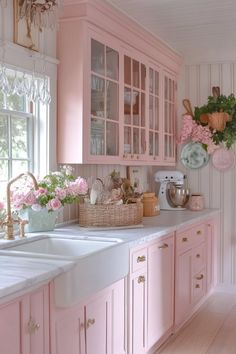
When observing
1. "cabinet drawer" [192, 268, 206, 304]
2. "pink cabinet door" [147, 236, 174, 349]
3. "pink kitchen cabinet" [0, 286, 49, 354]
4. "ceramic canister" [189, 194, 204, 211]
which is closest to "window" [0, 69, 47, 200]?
"pink cabinet door" [147, 236, 174, 349]

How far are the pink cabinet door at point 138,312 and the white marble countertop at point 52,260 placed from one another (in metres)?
0.23

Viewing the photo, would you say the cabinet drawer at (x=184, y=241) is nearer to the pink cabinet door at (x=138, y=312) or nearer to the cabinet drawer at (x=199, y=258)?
the cabinet drawer at (x=199, y=258)

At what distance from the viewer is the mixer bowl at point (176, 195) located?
175 inches

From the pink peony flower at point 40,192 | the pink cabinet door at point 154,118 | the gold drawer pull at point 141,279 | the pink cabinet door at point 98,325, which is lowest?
the pink cabinet door at point 98,325

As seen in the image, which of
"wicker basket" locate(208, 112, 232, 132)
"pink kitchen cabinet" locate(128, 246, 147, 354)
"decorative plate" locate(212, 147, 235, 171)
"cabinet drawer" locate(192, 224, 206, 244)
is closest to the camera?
"pink kitchen cabinet" locate(128, 246, 147, 354)

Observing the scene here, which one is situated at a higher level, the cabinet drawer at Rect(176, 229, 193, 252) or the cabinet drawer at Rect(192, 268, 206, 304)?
the cabinet drawer at Rect(176, 229, 193, 252)

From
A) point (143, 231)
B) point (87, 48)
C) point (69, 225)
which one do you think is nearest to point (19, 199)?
point (69, 225)

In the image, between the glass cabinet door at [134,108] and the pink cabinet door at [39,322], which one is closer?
the pink cabinet door at [39,322]

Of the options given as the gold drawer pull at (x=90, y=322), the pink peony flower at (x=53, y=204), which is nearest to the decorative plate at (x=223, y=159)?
the pink peony flower at (x=53, y=204)

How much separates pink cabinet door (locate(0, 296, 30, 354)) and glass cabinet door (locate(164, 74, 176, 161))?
2767mm

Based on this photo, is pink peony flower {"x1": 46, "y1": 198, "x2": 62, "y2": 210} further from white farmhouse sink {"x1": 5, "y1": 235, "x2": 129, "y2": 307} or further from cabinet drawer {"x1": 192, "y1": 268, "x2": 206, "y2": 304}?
cabinet drawer {"x1": 192, "y1": 268, "x2": 206, "y2": 304}

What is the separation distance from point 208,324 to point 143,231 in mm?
1199

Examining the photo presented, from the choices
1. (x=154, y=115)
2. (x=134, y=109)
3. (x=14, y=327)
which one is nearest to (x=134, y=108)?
(x=134, y=109)

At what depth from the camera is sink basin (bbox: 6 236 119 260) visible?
264cm
